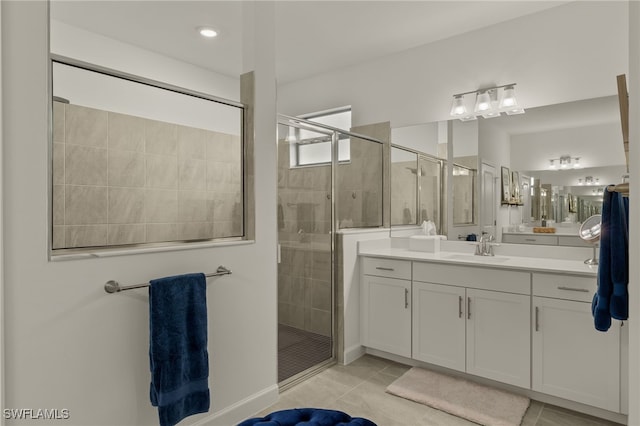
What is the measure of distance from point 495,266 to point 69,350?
2350 millimetres

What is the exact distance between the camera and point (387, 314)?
118 inches

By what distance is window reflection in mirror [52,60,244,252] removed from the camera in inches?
111

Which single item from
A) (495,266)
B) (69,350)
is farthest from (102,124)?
(495,266)

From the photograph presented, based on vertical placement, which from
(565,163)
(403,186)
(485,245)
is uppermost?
(565,163)

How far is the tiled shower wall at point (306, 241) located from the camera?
2910 mm

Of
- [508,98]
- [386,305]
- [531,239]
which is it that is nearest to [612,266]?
[531,239]

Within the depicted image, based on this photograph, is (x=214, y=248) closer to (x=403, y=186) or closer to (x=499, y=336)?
(x=499, y=336)

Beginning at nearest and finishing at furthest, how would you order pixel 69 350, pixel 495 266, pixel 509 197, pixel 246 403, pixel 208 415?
pixel 69 350
pixel 208 415
pixel 246 403
pixel 495 266
pixel 509 197

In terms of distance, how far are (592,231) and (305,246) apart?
1.94m

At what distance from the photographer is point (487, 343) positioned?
2520 mm

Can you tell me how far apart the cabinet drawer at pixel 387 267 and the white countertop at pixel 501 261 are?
0.04m

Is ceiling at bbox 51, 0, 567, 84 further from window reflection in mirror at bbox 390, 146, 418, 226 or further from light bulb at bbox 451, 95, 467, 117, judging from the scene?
window reflection in mirror at bbox 390, 146, 418, 226

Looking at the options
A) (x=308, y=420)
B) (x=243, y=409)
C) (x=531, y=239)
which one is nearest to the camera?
(x=308, y=420)

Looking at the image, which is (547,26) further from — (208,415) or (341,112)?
(208,415)
